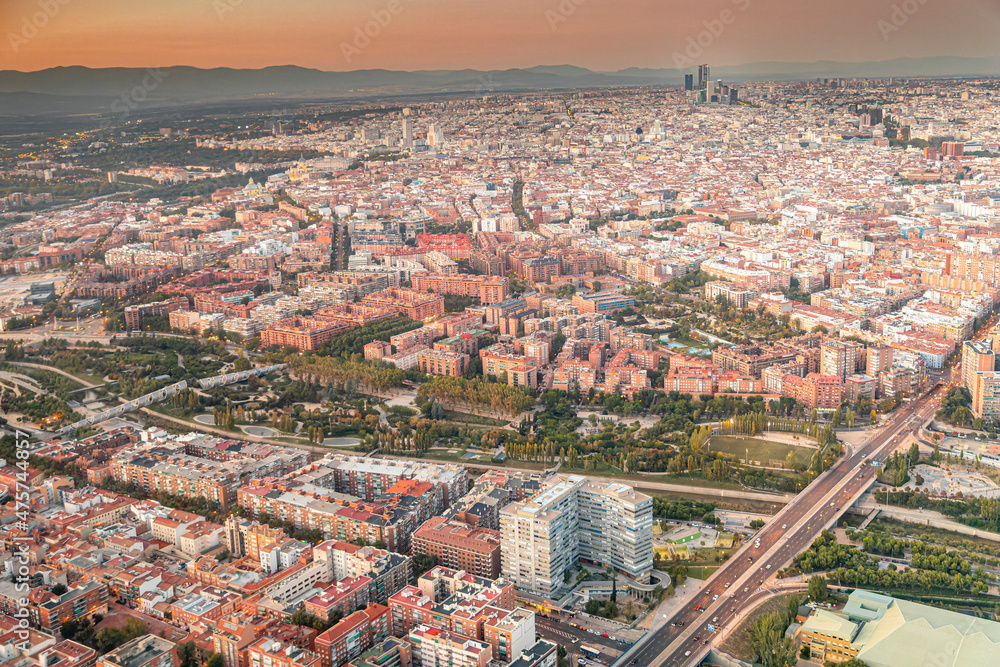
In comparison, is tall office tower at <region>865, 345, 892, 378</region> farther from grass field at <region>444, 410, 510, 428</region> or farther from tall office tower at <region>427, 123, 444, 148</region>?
tall office tower at <region>427, 123, 444, 148</region>

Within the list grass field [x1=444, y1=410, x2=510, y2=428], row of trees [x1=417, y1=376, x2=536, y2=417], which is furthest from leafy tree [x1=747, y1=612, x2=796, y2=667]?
→ row of trees [x1=417, y1=376, x2=536, y2=417]

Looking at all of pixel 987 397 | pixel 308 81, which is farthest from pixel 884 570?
pixel 308 81

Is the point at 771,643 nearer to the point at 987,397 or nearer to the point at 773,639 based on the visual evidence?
the point at 773,639

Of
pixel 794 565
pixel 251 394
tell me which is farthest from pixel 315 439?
pixel 794 565

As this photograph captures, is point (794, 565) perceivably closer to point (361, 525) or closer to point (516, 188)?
point (361, 525)

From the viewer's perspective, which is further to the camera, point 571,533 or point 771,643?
point 571,533

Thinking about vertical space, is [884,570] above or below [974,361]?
below

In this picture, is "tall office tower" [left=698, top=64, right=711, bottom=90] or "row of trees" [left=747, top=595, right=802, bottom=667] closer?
"row of trees" [left=747, top=595, right=802, bottom=667]
